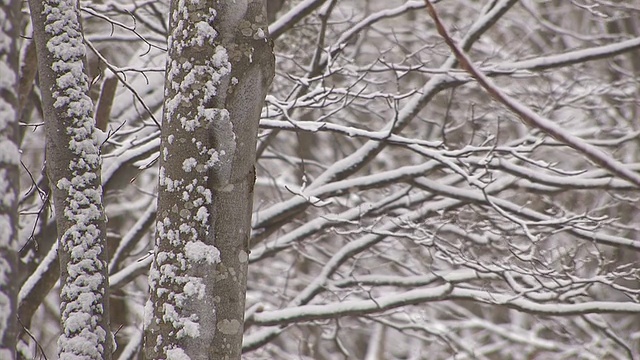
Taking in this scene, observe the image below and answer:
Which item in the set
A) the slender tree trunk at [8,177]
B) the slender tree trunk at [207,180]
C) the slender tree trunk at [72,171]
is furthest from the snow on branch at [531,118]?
the slender tree trunk at [72,171]

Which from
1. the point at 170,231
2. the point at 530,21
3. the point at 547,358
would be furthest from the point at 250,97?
the point at 547,358

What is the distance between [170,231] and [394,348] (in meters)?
11.4

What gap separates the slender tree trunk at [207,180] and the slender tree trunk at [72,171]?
0.24 m

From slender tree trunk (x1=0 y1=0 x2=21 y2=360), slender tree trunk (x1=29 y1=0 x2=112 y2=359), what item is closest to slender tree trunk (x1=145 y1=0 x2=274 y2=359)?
slender tree trunk (x1=29 y1=0 x2=112 y2=359)

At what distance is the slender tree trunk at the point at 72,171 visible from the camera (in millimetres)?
2016

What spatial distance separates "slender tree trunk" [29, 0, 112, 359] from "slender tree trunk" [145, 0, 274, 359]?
0.24 meters

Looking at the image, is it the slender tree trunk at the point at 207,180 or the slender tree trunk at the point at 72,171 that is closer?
the slender tree trunk at the point at 207,180

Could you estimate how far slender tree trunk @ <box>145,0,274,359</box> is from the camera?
72.8 inches

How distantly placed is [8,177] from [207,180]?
614 mm

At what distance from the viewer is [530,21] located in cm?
1003

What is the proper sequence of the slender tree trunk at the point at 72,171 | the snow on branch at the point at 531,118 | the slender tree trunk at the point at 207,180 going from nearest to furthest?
the snow on branch at the point at 531,118 < the slender tree trunk at the point at 207,180 < the slender tree trunk at the point at 72,171

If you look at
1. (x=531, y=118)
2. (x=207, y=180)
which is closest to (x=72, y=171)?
(x=207, y=180)

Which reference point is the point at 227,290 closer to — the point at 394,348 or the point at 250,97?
the point at 250,97

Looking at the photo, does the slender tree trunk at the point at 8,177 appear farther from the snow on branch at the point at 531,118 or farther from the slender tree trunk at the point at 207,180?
the snow on branch at the point at 531,118
